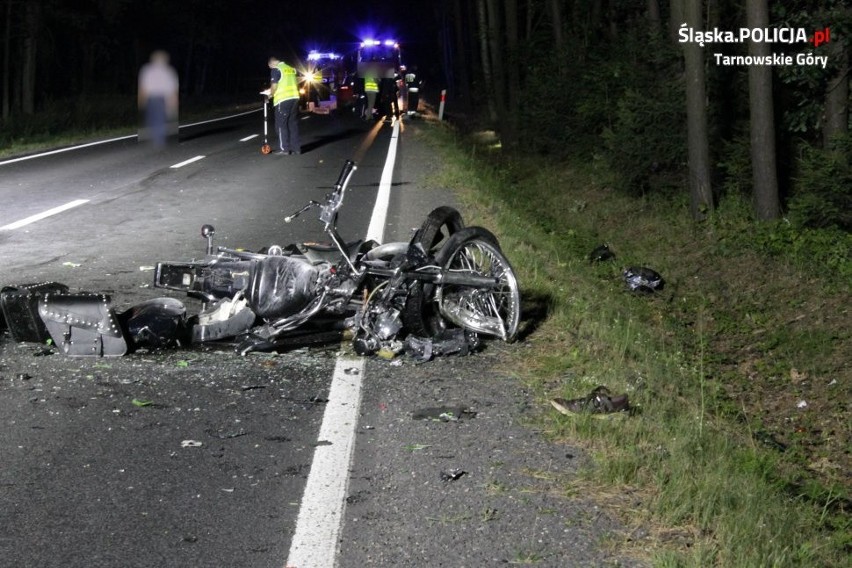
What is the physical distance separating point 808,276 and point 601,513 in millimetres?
8070

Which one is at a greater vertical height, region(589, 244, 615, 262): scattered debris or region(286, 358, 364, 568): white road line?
region(589, 244, 615, 262): scattered debris

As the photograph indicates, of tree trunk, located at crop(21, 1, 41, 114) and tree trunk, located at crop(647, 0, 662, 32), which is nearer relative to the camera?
tree trunk, located at crop(647, 0, 662, 32)

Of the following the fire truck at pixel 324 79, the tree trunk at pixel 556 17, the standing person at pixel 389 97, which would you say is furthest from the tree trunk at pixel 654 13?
the fire truck at pixel 324 79

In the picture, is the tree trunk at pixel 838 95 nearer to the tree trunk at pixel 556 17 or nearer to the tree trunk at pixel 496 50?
the tree trunk at pixel 556 17

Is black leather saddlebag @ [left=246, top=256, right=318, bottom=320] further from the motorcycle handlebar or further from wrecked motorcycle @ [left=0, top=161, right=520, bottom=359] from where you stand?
the motorcycle handlebar

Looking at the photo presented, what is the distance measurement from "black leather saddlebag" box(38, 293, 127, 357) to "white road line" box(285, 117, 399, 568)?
1433mm

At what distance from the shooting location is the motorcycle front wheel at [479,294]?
7477 mm

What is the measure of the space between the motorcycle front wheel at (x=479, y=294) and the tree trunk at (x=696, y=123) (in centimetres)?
738

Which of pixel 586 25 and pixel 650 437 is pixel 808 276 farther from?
pixel 586 25

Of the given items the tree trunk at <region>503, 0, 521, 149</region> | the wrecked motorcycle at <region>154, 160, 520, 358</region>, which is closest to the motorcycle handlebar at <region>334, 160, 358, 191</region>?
the wrecked motorcycle at <region>154, 160, 520, 358</region>

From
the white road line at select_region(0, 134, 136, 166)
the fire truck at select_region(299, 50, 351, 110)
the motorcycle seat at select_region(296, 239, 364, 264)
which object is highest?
the fire truck at select_region(299, 50, 351, 110)

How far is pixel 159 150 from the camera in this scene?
24016 mm

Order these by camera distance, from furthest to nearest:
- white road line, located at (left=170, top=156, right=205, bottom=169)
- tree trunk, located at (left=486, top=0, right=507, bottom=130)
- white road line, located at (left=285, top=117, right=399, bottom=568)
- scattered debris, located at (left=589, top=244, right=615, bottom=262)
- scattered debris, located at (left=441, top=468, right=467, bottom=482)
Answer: tree trunk, located at (left=486, top=0, right=507, bottom=130) → white road line, located at (left=170, top=156, right=205, bottom=169) → scattered debris, located at (left=589, top=244, right=615, bottom=262) → scattered debris, located at (left=441, top=468, right=467, bottom=482) → white road line, located at (left=285, top=117, right=399, bottom=568)

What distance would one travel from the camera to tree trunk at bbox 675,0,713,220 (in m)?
14.1
